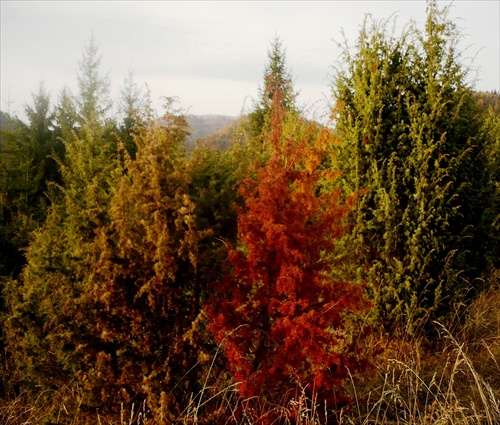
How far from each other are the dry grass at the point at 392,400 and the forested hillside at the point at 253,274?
0.11ft

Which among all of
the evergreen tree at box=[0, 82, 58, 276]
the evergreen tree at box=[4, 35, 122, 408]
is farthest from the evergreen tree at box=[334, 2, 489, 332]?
the evergreen tree at box=[0, 82, 58, 276]

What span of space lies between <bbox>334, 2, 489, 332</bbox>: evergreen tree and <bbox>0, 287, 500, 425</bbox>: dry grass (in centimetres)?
62

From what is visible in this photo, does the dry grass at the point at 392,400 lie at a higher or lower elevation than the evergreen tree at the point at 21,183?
lower

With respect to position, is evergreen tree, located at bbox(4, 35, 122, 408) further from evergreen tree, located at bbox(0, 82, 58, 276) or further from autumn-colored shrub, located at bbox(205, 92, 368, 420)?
autumn-colored shrub, located at bbox(205, 92, 368, 420)

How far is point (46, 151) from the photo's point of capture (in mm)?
7488

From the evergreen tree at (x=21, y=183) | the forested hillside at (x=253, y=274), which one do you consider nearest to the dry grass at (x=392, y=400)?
the forested hillside at (x=253, y=274)

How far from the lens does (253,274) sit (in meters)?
3.88

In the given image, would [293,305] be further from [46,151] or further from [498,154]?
[498,154]

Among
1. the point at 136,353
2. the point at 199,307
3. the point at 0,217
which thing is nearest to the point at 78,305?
the point at 136,353

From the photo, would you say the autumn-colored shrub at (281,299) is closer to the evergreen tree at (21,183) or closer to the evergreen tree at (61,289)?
the evergreen tree at (61,289)

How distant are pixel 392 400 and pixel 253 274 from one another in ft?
7.66

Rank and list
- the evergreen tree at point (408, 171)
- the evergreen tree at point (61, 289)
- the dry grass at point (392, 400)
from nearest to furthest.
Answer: the dry grass at point (392, 400) → the evergreen tree at point (61, 289) → the evergreen tree at point (408, 171)

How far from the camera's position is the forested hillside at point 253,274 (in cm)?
383

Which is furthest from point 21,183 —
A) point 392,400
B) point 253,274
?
point 392,400
